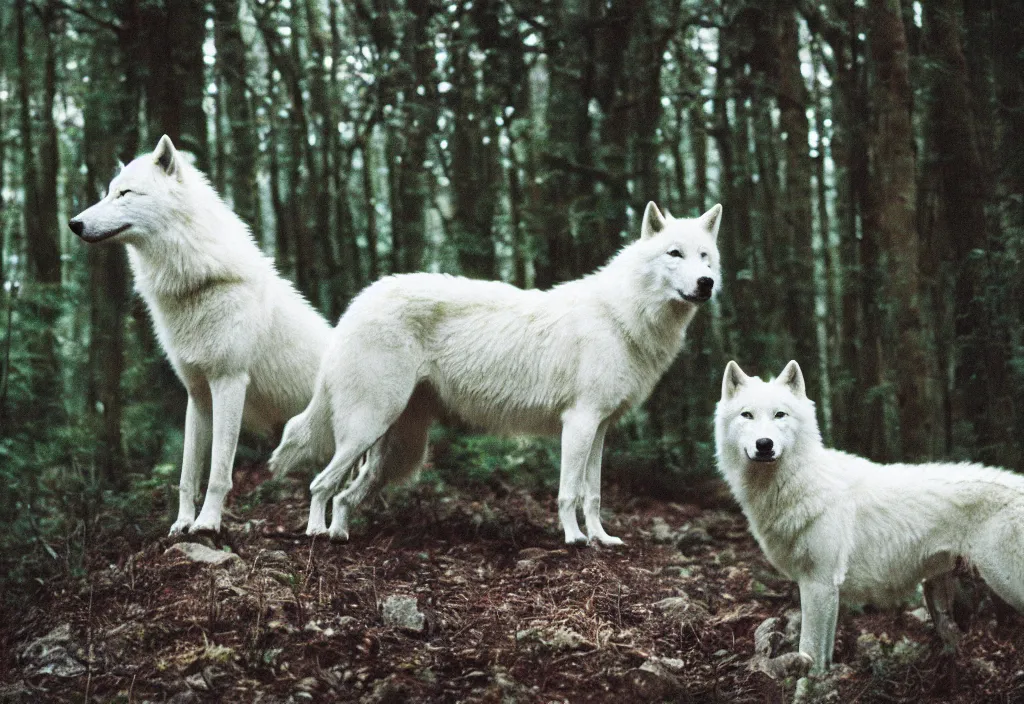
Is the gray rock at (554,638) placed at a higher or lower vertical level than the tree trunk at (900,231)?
lower

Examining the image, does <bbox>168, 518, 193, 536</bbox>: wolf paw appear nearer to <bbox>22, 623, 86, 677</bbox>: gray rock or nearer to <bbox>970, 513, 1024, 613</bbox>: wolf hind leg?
<bbox>22, 623, 86, 677</bbox>: gray rock

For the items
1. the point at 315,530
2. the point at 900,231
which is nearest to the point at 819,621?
the point at 315,530

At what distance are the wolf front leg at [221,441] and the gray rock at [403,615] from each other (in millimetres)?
1588

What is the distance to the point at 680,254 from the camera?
627 cm

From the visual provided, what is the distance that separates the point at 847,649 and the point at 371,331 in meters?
3.98

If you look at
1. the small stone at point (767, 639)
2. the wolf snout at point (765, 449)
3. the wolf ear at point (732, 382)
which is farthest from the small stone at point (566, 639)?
the wolf ear at point (732, 382)

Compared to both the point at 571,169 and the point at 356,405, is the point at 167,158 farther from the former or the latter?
the point at 571,169

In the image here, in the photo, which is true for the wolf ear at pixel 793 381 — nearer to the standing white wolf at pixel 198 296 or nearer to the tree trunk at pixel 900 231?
the tree trunk at pixel 900 231

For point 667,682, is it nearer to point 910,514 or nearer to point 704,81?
point 910,514

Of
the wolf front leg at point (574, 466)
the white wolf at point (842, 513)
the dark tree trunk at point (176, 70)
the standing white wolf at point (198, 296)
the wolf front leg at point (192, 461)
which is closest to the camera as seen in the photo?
the white wolf at point (842, 513)

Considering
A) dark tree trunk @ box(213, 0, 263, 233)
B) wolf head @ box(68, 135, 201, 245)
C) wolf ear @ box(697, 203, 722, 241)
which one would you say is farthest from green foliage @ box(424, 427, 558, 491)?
dark tree trunk @ box(213, 0, 263, 233)

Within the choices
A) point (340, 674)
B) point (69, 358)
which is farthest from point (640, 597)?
point (69, 358)

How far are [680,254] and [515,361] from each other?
145cm

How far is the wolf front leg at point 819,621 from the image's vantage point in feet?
17.0
